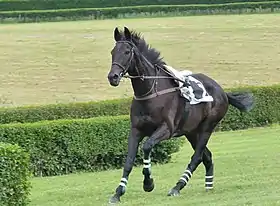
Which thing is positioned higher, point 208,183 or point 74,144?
point 208,183

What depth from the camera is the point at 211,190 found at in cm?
1073

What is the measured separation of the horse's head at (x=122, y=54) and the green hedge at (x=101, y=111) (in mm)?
9337

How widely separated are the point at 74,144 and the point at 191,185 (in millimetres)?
4277

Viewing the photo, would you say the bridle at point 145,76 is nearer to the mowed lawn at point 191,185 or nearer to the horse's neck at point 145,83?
the horse's neck at point 145,83

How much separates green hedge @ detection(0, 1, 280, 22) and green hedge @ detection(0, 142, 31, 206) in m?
48.2

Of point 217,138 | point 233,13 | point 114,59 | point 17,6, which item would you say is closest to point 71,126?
point 114,59

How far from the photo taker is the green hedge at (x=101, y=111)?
62.3 feet

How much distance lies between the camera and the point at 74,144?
1552cm

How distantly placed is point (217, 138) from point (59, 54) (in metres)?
19.4

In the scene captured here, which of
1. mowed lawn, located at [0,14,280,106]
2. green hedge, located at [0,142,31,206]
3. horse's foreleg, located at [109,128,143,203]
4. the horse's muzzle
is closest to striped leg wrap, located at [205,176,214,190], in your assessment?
horse's foreleg, located at [109,128,143,203]

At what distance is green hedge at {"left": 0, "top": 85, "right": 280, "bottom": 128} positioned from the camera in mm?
18984

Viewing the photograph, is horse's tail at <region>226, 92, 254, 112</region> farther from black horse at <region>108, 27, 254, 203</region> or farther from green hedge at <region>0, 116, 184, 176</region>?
green hedge at <region>0, 116, 184, 176</region>

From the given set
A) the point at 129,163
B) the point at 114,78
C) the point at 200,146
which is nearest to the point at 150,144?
the point at 129,163

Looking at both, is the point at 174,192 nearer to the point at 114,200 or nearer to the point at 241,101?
the point at 114,200
